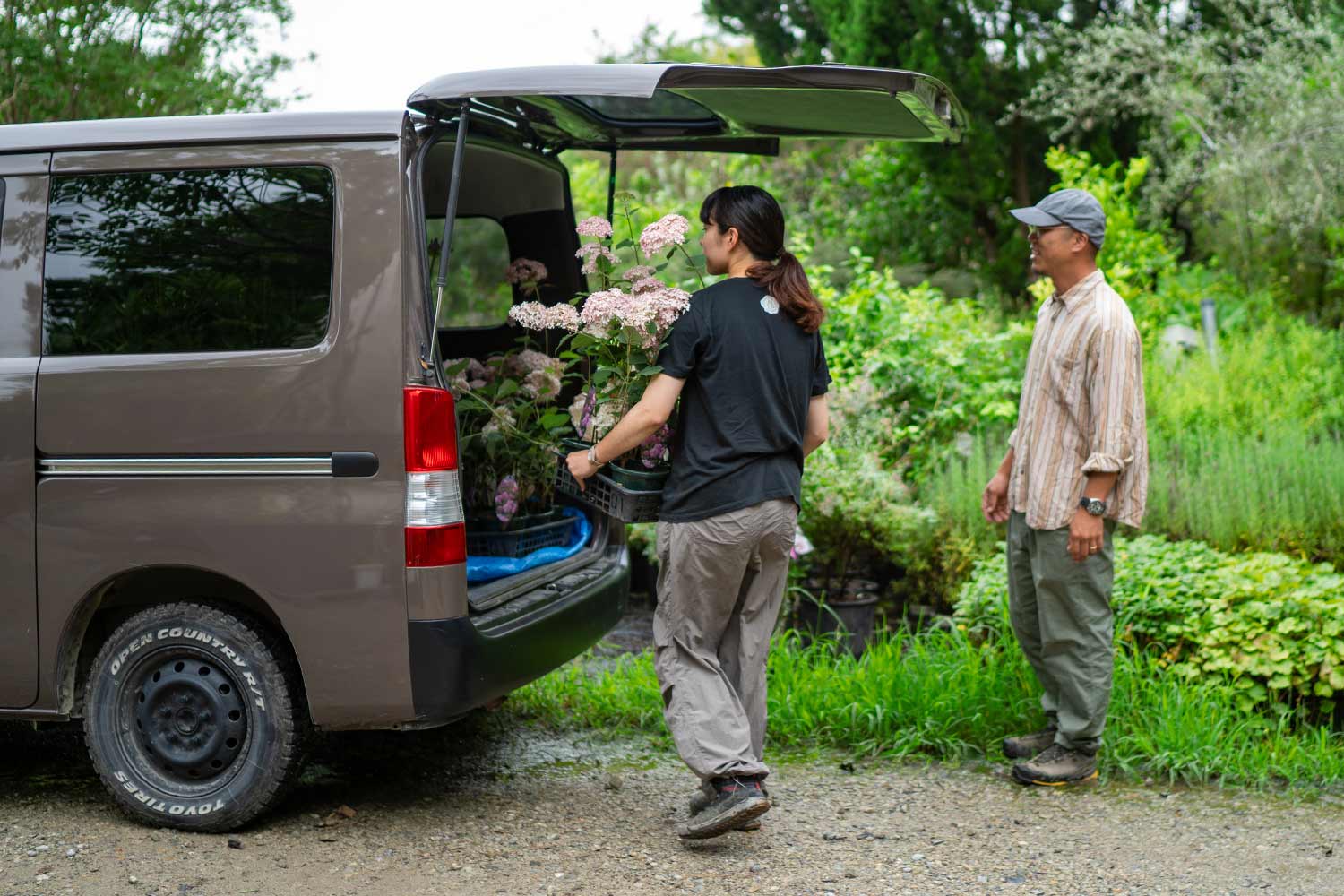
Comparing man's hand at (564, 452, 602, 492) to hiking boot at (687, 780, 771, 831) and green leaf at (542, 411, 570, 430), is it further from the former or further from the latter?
hiking boot at (687, 780, 771, 831)

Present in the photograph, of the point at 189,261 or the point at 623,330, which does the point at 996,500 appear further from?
the point at 189,261

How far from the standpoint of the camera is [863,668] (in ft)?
16.4

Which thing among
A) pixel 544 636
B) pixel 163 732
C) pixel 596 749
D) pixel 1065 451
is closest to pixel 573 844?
pixel 544 636

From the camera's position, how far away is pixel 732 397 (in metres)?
3.63

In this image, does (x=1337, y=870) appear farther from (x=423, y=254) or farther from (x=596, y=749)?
(x=423, y=254)

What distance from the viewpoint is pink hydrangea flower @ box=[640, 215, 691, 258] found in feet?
12.2

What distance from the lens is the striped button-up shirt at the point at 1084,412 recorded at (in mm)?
4023

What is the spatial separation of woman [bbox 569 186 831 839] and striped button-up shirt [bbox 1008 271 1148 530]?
92cm

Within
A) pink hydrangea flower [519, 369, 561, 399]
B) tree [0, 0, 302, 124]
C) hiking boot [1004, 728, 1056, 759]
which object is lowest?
hiking boot [1004, 728, 1056, 759]

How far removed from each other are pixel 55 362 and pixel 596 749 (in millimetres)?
2335

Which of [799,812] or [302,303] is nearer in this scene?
[302,303]

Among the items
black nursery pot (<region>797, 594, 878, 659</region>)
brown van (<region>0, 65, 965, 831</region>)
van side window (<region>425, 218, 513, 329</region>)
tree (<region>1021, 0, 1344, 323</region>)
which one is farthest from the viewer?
van side window (<region>425, 218, 513, 329</region>)

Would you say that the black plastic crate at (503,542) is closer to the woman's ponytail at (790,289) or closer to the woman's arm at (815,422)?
the woman's arm at (815,422)

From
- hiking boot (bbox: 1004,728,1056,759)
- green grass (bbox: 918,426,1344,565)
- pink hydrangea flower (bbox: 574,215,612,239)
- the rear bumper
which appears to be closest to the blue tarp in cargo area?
the rear bumper
